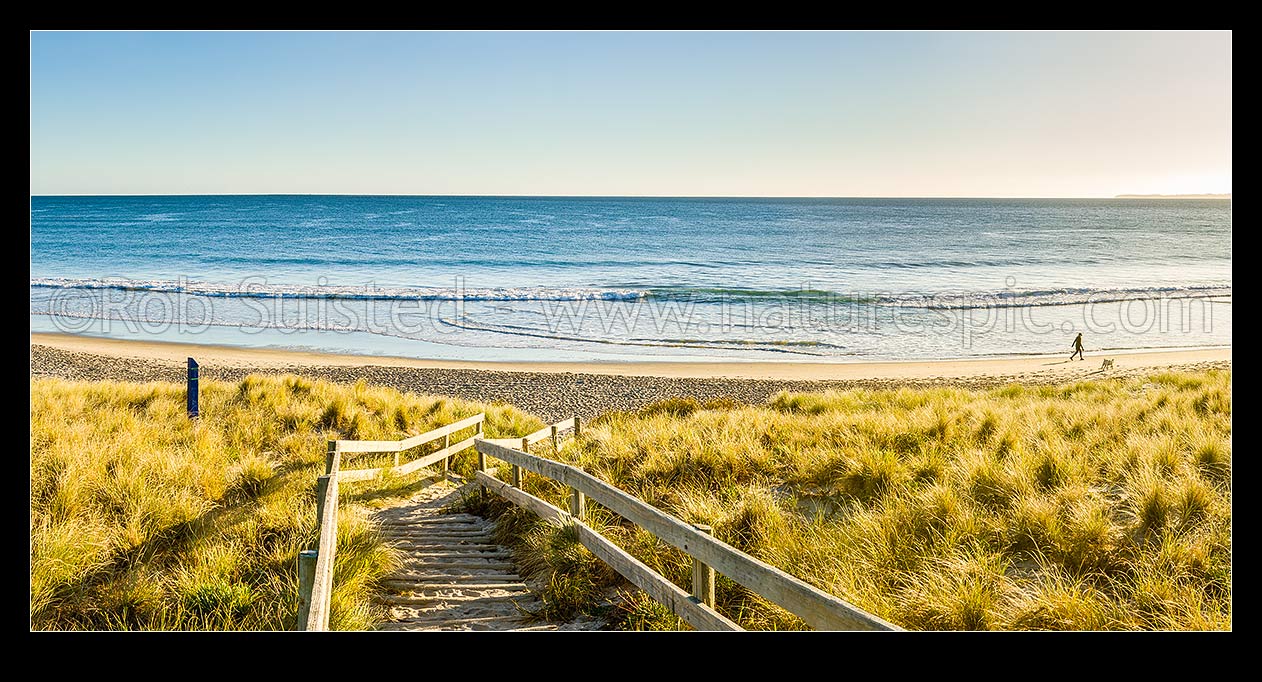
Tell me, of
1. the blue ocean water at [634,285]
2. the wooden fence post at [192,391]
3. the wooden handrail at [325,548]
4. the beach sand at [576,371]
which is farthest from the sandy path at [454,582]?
the blue ocean water at [634,285]

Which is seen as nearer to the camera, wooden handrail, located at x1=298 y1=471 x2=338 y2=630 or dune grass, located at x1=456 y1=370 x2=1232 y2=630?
wooden handrail, located at x1=298 y1=471 x2=338 y2=630

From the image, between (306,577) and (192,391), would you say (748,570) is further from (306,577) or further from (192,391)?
(192,391)

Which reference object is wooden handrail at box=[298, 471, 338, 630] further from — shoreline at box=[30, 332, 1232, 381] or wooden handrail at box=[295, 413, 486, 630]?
shoreline at box=[30, 332, 1232, 381]

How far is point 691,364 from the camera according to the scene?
902 inches

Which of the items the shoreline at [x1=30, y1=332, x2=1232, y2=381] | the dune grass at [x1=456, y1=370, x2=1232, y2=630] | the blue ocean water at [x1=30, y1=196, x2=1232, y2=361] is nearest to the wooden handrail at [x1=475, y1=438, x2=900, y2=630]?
the dune grass at [x1=456, y1=370, x2=1232, y2=630]

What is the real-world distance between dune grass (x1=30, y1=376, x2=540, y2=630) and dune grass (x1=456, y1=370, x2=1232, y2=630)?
1.74m

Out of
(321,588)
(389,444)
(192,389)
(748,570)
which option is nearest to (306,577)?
(321,588)

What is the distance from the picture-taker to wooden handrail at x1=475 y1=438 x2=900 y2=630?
2928mm

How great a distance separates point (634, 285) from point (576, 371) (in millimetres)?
22173

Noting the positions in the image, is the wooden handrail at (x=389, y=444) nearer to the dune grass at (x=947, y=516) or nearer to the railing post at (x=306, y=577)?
the dune grass at (x=947, y=516)

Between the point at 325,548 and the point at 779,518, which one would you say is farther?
the point at 779,518

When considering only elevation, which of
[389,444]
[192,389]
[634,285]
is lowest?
[389,444]
